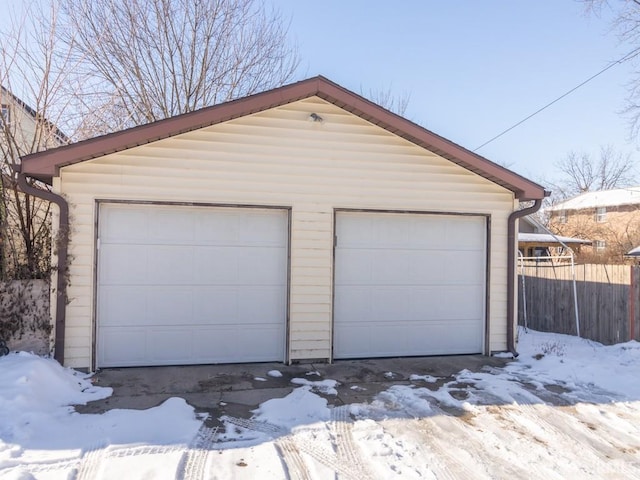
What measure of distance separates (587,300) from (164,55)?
1230 cm

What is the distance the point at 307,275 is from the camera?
21.1 feet

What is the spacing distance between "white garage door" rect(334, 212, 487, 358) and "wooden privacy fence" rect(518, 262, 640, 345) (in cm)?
265

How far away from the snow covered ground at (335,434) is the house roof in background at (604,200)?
79.3 ft

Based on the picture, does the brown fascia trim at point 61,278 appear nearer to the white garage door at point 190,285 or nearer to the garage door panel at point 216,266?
the white garage door at point 190,285

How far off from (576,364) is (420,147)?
3.81 meters

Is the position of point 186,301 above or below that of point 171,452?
above

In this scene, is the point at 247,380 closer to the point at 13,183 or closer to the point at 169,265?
the point at 169,265

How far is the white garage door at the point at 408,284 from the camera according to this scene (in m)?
6.69

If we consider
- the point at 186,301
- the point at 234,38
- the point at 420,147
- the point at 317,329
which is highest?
the point at 234,38

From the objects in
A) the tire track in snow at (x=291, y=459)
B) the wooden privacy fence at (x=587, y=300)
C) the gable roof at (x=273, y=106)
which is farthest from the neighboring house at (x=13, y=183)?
the wooden privacy fence at (x=587, y=300)

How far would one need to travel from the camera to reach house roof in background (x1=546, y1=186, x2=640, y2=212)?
2530 centimetres

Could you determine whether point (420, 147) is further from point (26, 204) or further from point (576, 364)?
point (26, 204)

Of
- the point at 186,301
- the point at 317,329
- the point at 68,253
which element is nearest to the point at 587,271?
the point at 317,329

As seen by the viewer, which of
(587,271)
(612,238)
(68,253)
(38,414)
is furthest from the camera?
(612,238)
